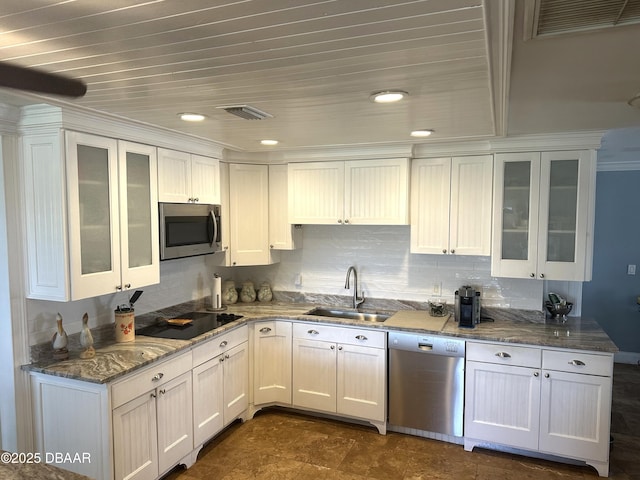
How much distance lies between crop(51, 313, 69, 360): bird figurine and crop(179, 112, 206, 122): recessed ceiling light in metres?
1.36

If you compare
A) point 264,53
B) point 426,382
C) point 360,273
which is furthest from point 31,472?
point 360,273

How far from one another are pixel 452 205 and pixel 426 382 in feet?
4.55

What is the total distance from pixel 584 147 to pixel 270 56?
2.60 m

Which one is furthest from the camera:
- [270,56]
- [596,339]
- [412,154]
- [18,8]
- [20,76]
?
[412,154]

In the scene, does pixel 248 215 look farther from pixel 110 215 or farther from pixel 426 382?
A: pixel 426 382

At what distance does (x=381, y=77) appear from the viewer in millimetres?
1854

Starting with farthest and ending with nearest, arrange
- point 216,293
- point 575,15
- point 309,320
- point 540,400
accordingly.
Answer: point 216,293
point 309,320
point 540,400
point 575,15

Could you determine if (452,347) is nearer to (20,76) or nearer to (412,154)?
(412,154)

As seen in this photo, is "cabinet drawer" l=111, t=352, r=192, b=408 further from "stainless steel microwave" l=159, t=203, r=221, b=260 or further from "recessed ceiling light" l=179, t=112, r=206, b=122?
"recessed ceiling light" l=179, t=112, r=206, b=122

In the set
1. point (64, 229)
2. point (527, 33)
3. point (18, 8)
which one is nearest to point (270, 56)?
point (18, 8)

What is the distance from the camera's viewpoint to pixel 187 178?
3371 millimetres

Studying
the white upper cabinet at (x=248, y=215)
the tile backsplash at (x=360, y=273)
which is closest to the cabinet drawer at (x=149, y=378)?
the tile backsplash at (x=360, y=273)

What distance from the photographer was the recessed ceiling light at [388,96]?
2068 millimetres

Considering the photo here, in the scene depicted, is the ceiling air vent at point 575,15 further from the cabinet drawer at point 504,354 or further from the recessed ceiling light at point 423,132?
the cabinet drawer at point 504,354
